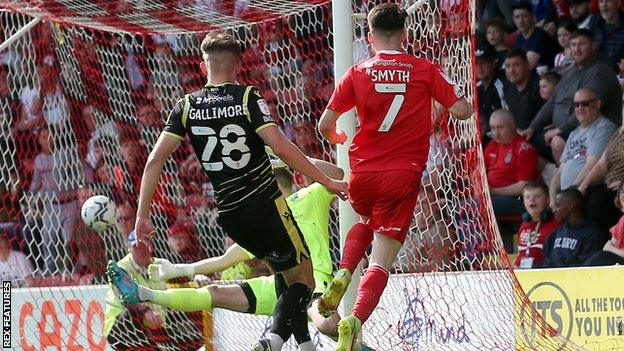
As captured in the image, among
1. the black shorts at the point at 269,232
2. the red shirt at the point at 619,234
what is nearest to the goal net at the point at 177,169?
the red shirt at the point at 619,234

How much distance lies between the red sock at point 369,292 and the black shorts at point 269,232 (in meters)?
0.46

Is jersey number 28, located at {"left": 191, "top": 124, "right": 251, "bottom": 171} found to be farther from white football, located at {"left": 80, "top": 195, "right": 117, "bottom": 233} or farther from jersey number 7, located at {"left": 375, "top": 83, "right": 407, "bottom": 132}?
white football, located at {"left": 80, "top": 195, "right": 117, "bottom": 233}

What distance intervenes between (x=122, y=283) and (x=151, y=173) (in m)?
0.86

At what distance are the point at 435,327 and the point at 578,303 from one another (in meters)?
1.00

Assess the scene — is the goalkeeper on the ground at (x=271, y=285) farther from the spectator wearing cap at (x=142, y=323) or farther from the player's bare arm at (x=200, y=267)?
the spectator wearing cap at (x=142, y=323)

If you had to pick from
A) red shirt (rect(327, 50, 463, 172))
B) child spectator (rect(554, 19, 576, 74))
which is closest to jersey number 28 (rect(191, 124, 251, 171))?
red shirt (rect(327, 50, 463, 172))

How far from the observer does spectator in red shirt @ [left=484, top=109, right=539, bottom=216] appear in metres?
11.8

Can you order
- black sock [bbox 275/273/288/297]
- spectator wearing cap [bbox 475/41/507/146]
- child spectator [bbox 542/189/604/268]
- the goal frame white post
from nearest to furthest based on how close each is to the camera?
1. black sock [bbox 275/273/288/297]
2. the goal frame white post
3. child spectator [bbox 542/189/604/268]
4. spectator wearing cap [bbox 475/41/507/146]

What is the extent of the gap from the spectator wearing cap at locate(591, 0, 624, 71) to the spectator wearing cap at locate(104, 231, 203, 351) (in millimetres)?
4506

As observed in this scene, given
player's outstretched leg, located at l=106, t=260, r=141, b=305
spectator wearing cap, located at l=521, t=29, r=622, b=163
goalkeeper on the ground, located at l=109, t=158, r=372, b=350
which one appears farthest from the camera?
spectator wearing cap, located at l=521, t=29, r=622, b=163

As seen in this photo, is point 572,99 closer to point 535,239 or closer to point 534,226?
point 534,226

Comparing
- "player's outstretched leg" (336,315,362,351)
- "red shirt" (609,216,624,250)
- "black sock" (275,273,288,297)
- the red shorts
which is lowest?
"red shirt" (609,216,624,250)

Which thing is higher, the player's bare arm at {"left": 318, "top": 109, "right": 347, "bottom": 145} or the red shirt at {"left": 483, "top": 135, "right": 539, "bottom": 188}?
the player's bare arm at {"left": 318, "top": 109, "right": 347, "bottom": 145}

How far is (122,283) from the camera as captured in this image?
823cm
